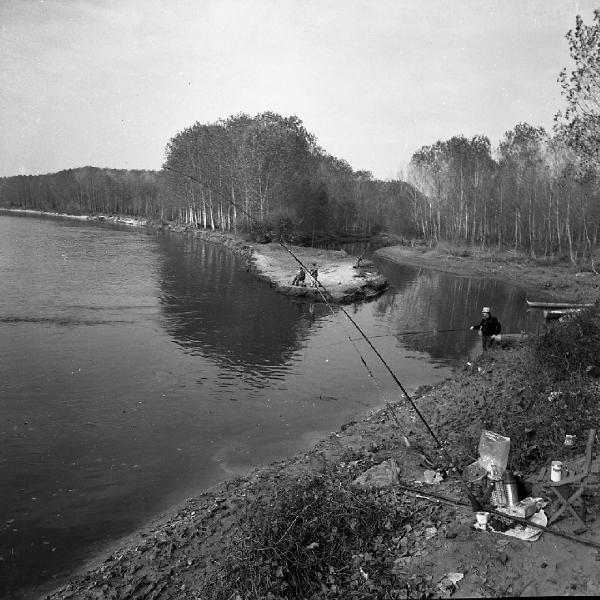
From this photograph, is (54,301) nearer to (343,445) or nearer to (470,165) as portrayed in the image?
(343,445)

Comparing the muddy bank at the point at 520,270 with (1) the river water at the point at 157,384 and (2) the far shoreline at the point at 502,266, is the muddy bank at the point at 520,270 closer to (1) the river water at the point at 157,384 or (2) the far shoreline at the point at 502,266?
(2) the far shoreline at the point at 502,266

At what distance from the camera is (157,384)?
55.3 ft

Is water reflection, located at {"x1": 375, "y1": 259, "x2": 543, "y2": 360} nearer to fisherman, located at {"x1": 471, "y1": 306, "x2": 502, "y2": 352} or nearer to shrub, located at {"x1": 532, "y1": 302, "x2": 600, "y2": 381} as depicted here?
fisherman, located at {"x1": 471, "y1": 306, "x2": 502, "y2": 352}

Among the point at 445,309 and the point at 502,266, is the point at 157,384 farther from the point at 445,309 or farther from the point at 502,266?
the point at 502,266

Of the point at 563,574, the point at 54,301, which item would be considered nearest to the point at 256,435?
the point at 563,574

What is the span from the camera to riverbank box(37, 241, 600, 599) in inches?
251

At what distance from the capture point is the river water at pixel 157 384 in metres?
10.2

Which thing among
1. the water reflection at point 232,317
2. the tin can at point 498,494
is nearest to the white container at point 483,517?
the tin can at point 498,494

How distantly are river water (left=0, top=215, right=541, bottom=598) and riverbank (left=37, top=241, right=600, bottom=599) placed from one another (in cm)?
130

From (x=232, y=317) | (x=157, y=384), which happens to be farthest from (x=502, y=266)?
(x=157, y=384)

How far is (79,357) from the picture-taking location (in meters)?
19.3

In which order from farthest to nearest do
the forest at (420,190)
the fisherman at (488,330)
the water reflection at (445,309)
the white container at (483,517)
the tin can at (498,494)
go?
the forest at (420,190), the water reflection at (445,309), the fisherman at (488,330), the tin can at (498,494), the white container at (483,517)

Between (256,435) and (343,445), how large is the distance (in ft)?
8.36

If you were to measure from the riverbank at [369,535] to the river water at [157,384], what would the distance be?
1.30 m
